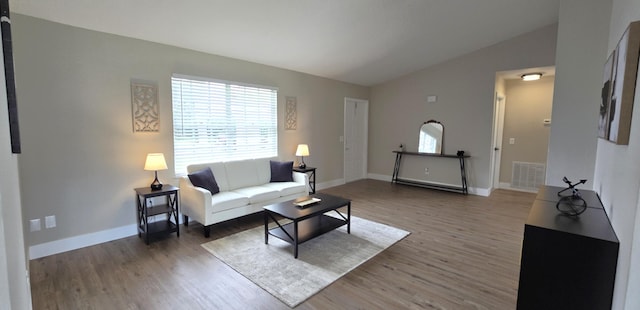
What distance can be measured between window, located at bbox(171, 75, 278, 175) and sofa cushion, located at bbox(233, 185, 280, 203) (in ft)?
2.20

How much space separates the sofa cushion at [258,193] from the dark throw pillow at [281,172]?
1.36 ft

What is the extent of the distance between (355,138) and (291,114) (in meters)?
2.20

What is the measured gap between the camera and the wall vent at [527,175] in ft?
18.9

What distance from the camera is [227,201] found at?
3.61m

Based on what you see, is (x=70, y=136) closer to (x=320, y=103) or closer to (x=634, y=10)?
(x=320, y=103)

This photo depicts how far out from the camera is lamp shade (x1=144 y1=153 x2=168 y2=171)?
335 centimetres

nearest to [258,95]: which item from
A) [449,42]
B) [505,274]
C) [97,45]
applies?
[97,45]

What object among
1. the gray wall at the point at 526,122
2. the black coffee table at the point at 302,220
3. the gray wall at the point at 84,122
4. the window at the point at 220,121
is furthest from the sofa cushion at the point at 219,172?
the gray wall at the point at 526,122

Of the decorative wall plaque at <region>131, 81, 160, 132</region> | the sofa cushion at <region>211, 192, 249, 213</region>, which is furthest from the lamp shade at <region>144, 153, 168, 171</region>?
the sofa cushion at <region>211, 192, 249, 213</region>

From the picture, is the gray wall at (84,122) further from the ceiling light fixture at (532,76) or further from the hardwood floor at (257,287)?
the ceiling light fixture at (532,76)

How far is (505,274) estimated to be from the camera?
2.66 m

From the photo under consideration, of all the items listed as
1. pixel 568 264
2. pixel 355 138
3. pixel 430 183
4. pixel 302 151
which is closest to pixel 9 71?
pixel 568 264

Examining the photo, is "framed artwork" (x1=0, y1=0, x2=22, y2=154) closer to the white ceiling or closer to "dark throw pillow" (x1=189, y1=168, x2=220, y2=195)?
the white ceiling

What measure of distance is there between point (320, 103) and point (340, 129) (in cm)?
86
